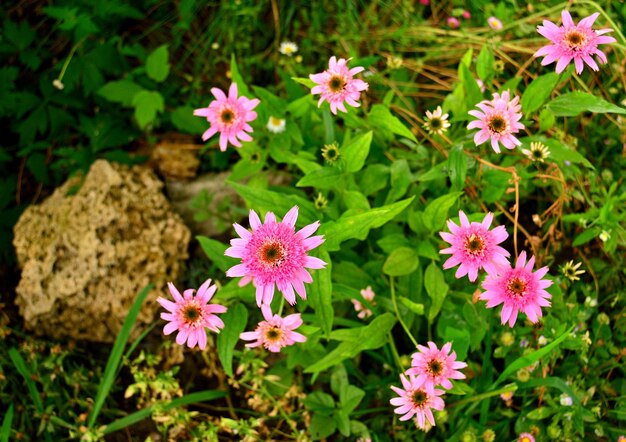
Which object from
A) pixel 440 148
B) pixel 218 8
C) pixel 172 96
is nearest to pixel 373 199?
pixel 440 148

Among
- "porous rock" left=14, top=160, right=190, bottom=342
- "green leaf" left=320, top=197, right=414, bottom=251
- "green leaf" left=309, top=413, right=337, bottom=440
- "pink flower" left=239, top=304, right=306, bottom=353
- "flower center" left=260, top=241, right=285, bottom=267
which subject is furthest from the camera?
"porous rock" left=14, top=160, right=190, bottom=342

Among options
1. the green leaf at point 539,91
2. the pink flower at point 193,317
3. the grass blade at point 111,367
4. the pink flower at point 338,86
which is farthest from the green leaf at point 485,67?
the grass blade at point 111,367

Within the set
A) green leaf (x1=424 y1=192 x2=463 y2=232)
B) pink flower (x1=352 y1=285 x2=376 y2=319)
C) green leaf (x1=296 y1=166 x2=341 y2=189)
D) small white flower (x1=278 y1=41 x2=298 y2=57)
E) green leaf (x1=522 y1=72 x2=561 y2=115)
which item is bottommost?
pink flower (x1=352 y1=285 x2=376 y2=319)

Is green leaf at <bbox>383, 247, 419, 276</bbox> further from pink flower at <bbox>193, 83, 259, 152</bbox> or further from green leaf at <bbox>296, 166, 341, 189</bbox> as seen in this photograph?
pink flower at <bbox>193, 83, 259, 152</bbox>

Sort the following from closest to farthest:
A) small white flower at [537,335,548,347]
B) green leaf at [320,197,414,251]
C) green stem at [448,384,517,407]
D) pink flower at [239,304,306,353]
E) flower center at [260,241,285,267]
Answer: flower center at [260,241,285,267] < green leaf at [320,197,414,251] < pink flower at [239,304,306,353] < green stem at [448,384,517,407] < small white flower at [537,335,548,347]

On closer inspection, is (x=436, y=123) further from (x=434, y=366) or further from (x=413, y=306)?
(x=434, y=366)

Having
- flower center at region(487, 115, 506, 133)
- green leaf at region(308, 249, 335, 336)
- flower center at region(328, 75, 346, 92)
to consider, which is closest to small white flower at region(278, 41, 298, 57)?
flower center at region(328, 75, 346, 92)

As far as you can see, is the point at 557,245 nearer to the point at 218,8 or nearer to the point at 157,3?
the point at 218,8
